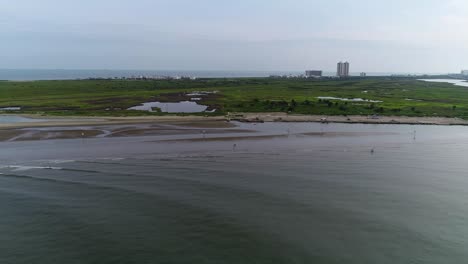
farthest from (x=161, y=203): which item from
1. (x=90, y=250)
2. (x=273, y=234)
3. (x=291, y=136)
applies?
(x=291, y=136)

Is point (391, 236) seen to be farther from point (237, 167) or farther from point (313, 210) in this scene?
point (237, 167)

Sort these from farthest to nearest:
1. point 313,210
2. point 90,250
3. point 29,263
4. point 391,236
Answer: point 313,210 → point 391,236 → point 90,250 → point 29,263

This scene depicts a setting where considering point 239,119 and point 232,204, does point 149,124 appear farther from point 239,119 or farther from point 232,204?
point 232,204

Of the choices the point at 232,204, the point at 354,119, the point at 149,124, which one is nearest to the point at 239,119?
the point at 149,124

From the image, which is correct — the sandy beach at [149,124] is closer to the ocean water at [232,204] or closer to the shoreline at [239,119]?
the shoreline at [239,119]

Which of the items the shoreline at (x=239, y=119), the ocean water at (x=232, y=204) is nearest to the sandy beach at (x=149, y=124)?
the shoreline at (x=239, y=119)

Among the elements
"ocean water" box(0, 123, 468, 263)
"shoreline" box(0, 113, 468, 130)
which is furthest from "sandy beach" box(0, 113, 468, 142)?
"ocean water" box(0, 123, 468, 263)

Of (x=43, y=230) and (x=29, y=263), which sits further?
(x=43, y=230)

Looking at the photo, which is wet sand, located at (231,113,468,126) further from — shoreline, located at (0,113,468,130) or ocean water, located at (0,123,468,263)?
ocean water, located at (0,123,468,263)
